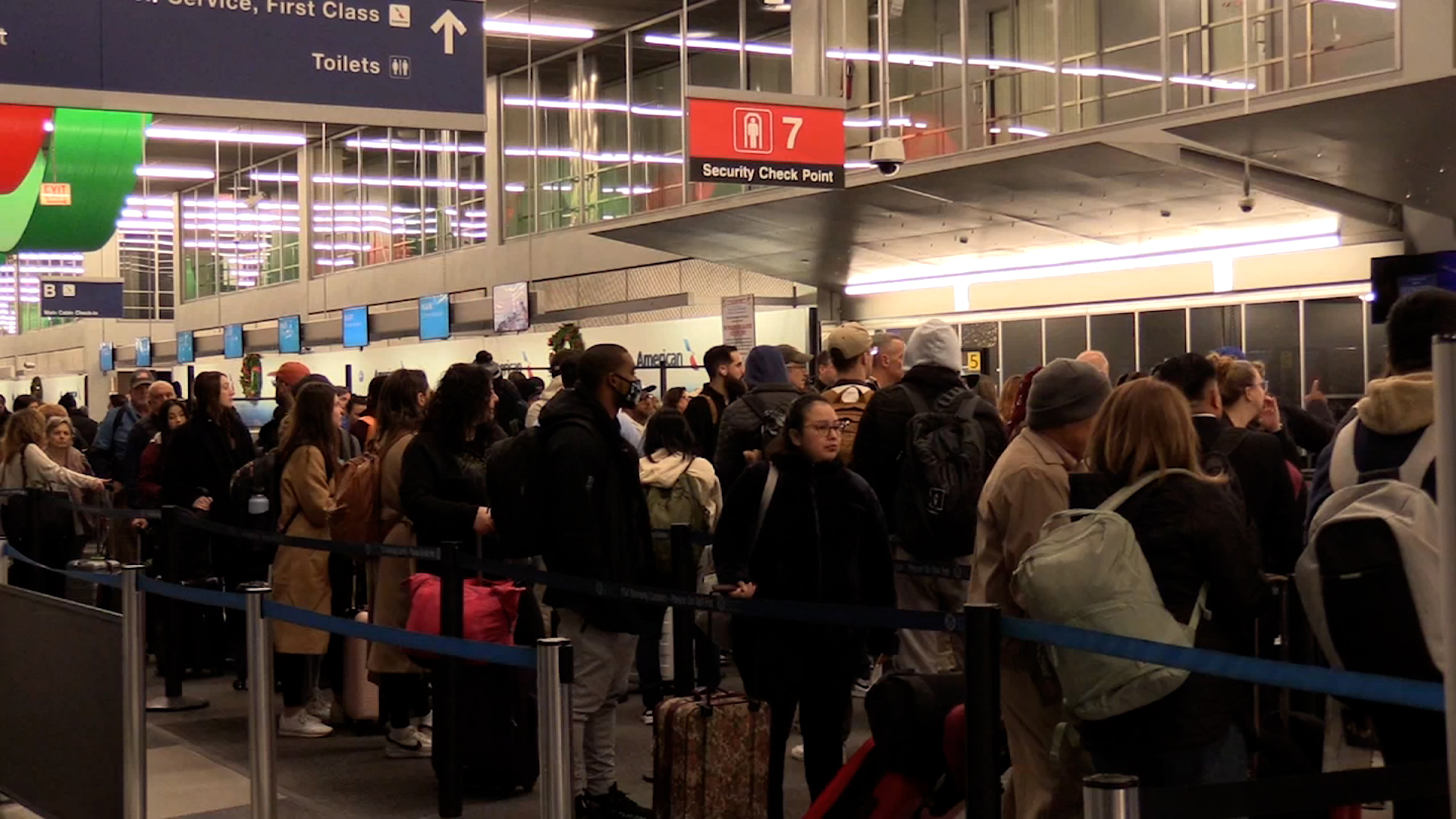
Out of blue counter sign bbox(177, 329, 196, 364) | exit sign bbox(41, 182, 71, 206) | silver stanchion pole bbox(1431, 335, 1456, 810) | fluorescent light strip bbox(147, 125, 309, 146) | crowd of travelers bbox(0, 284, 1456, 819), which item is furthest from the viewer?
blue counter sign bbox(177, 329, 196, 364)

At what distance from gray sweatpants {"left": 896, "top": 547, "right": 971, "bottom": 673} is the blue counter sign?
35.7 metres

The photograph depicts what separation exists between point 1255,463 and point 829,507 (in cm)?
151

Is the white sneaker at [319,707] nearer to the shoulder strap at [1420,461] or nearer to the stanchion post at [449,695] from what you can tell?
the stanchion post at [449,695]

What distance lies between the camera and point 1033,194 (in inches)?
663

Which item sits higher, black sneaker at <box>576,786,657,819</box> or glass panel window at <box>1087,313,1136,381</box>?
glass panel window at <box>1087,313,1136,381</box>

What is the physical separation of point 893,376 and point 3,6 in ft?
13.7

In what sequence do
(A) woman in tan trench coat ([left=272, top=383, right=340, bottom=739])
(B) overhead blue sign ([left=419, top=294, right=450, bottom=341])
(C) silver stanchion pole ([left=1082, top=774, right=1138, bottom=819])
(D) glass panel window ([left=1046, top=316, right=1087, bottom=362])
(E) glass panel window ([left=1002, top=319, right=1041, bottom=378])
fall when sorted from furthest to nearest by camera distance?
(B) overhead blue sign ([left=419, top=294, right=450, bottom=341]) → (E) glass panel window ([left=1002, top=319, right=1041, bottom=378]) → (D) glass panel window ([left=1046, top=316, right=1087, bottom=362]) → (A) woman in tan trench coat ([left=272, top=383, right=340, bottom=739]) → (C) silver stanchion pole ([left=1082, top=774, right=1138, bottom=819])

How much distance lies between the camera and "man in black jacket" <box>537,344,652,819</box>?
560cm

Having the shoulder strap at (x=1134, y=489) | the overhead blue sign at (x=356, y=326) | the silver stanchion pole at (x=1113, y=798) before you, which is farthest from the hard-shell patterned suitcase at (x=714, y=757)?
the overhead blue sign at (x=356, y=326)

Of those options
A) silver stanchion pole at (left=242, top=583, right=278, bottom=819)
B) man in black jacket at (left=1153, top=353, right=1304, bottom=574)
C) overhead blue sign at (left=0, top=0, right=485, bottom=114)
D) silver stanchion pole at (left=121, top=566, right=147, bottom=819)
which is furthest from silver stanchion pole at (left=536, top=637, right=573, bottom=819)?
overhead blue sign at (left=0, top=0, right=485, bottom=114)

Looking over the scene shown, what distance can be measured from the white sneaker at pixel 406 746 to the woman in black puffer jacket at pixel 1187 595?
4289mm

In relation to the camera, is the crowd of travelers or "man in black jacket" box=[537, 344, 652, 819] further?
"man in black jacket" box=[537, 344, 652, 819]

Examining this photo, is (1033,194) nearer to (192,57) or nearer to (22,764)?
(192,57)

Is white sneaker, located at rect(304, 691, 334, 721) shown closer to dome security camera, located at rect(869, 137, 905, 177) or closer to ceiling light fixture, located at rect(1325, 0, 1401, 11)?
dome security camera, located at rect(869, 137, 905, 177)
